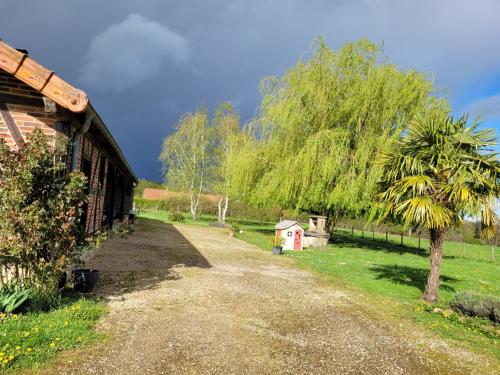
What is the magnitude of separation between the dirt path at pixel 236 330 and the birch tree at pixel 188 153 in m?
26.6

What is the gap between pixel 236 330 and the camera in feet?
18.1

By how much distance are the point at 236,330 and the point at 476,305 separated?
535 centimetres

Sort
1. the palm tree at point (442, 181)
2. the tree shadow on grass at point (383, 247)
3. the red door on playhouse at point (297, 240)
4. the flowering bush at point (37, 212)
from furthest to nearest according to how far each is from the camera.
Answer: the tree shadow on grass at point (383, 247), the red door on playhouse at point (297, 240), the palm tree at point (442, 181), the flowering bush at point (37, 212)

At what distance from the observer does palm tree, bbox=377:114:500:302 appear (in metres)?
8.02

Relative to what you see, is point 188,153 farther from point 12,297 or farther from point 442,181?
point 12,297

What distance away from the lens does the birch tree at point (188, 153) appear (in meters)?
35.8

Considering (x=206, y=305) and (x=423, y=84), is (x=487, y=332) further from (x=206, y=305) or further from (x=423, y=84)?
(x=423, y=84)

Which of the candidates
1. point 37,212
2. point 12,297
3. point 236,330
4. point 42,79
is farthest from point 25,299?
point 42,79

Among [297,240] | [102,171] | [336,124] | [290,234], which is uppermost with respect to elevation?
[336,124]

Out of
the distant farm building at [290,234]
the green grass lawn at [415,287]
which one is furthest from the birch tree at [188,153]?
the distant farm building at [290,234]

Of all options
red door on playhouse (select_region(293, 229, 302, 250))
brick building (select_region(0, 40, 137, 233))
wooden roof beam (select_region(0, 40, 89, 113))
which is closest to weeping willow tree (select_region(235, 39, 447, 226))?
red door on playhouse (select_region(293, 229, 302, 250))

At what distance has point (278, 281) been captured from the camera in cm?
954

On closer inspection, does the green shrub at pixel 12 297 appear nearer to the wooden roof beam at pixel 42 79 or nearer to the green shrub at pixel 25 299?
the green shrub at pixel 25 299

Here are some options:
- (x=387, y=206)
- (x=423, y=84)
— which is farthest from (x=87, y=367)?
(x=423, y=84)
